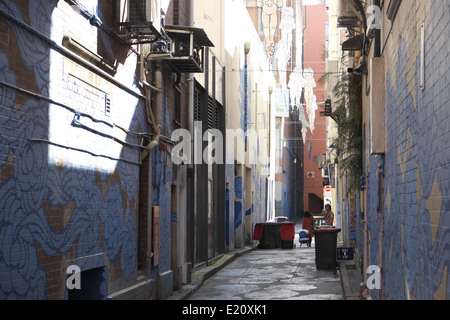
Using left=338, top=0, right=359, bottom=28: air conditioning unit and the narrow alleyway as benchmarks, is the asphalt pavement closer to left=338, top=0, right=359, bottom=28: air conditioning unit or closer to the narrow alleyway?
the narrow alleyway

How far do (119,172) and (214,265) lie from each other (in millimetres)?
9326

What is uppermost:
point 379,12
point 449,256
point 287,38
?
point 287,38

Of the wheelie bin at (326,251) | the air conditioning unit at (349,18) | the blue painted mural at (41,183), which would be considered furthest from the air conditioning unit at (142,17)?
the wheelie bin at (326,251)

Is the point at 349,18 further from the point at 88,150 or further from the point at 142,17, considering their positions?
the point at 88,150

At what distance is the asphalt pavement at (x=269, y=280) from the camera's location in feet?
47.0

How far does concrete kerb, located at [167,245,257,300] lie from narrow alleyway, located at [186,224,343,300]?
0.43 ft

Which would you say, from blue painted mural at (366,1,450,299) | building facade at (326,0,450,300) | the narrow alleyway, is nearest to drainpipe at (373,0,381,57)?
building facade at (326,0,450,300)

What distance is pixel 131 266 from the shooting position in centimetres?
1162

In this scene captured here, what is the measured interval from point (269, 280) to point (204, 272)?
1.72m

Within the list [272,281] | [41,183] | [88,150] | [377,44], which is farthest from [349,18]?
[41,183]

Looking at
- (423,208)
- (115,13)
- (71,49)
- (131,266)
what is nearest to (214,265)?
(131,266)

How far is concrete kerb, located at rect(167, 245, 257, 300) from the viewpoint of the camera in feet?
46.8

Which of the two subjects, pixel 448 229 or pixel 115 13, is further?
pixel 115 13

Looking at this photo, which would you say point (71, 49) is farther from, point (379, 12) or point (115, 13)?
point (379, 12)
